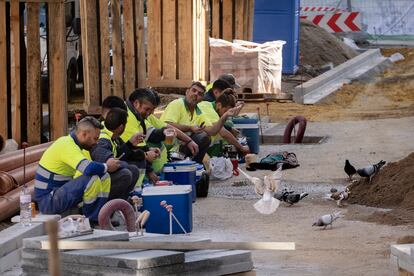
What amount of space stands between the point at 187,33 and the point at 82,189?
13.3 meters

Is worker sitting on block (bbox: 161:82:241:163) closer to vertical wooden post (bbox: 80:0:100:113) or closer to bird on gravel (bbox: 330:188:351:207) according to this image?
bird on gravel (bbox: 330:188:351:207)

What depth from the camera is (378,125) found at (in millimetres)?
20156

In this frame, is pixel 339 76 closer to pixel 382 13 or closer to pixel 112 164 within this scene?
pixel 382 13

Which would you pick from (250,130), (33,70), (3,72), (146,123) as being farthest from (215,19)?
(146,123)

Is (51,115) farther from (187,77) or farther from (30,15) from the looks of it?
(187,77)

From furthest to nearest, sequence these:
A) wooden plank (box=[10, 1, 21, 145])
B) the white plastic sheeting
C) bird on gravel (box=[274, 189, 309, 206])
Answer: the white plastic sheeting, wooden plank (box=[10, 1, 21, 145]), bird on gravel (box=[274, 189, 309, 206])

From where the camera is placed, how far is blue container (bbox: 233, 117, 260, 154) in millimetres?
16375

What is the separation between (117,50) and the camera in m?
19.1

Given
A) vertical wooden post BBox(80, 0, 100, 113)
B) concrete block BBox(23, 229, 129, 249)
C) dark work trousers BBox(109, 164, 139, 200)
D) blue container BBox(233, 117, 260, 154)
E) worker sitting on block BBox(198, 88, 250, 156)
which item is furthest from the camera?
vertical wooden post BBox(80, 0, 100, 113)

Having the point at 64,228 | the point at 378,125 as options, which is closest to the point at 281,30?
the point at 378,125

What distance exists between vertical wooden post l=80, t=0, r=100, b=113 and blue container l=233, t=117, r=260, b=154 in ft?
9.14

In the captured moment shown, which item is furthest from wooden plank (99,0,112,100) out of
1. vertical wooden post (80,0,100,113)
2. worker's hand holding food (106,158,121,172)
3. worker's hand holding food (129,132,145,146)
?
worker's hand holding food (106,158,121,172)

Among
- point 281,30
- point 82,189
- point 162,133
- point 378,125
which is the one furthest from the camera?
point 281,30

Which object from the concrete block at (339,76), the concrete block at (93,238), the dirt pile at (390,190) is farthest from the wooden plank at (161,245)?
the concrete block at (339,76)
